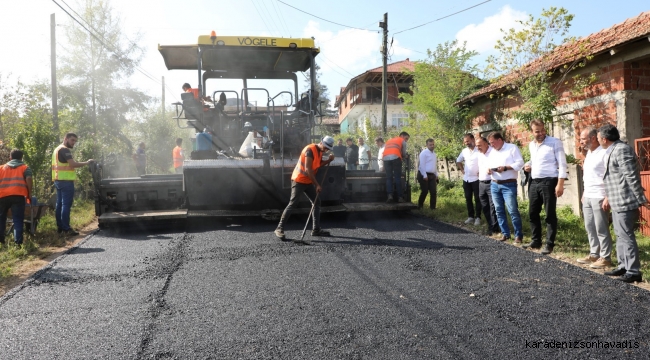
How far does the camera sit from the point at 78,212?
932cm

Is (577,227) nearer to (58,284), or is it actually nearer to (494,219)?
(494,219)

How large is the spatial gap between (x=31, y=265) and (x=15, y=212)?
4.47ft

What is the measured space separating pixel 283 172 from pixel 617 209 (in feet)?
14.5

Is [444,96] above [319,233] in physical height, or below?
above

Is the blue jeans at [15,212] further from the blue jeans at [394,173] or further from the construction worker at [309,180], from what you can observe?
the blue jeans at [394,173]

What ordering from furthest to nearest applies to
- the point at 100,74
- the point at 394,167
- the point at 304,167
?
the point at 100,74 → the point at 394,167 → the point at 304,167

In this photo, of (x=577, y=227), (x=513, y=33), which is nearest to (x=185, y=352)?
(x=577, y=227)

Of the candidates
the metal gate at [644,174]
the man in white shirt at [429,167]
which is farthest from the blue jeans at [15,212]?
the metal gate at [644,174]

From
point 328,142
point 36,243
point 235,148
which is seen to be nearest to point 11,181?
point 36,243

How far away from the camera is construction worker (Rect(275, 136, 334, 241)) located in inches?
235

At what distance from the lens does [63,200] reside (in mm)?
6773

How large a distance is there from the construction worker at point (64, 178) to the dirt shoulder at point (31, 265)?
12.4 inches

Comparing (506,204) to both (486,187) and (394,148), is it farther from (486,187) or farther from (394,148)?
(394,148)

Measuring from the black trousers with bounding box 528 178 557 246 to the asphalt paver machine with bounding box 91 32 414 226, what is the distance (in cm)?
258
